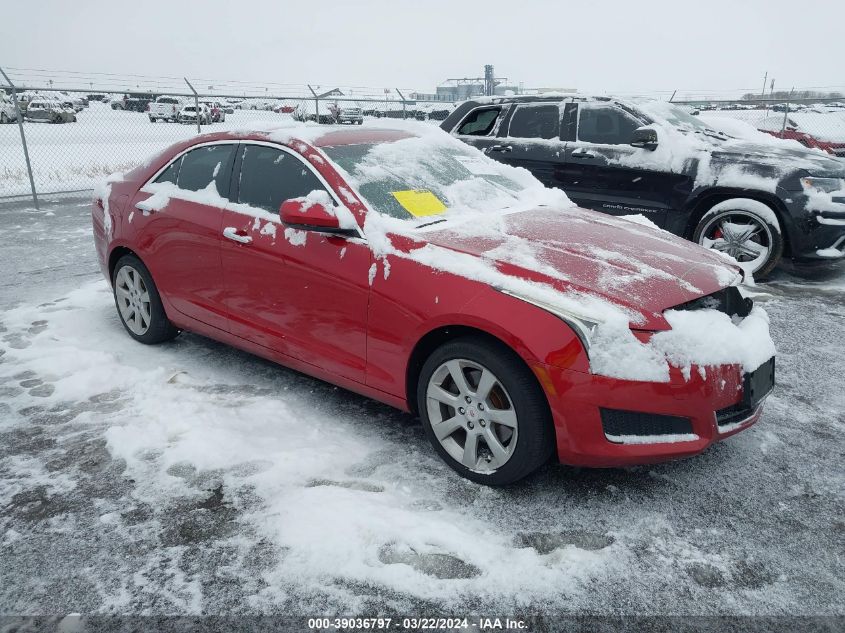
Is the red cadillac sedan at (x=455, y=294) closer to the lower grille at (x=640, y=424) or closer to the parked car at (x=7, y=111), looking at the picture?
the lower grille at (x=640, y=424)

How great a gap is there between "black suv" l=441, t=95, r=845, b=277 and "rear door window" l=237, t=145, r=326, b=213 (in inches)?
156

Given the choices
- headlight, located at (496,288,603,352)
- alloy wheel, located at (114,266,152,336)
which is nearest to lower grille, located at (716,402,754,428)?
headlight, located at (496,288,603,352)

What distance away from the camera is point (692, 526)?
2.59 m

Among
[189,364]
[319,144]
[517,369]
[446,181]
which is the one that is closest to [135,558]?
[517,369]

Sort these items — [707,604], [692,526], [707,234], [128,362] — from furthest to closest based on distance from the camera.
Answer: [707,234]
[128,362]
[692,526]
[707,604]

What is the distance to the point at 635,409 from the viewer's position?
2.48 m

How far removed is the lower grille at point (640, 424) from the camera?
2496mm

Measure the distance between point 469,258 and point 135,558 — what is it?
69.9 inches

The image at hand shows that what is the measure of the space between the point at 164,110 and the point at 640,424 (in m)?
31.9

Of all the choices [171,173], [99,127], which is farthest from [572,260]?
[99,127]

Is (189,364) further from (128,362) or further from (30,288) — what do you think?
(30,288)

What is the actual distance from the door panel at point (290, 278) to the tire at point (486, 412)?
18.0 inches

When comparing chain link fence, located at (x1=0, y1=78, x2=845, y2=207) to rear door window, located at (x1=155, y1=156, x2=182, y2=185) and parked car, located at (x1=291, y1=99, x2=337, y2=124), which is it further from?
rear door window, located at (x1=155, y1=156, x2=182, y2=185)

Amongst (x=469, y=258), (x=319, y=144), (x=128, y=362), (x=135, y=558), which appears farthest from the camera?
(x=128, y=362)
